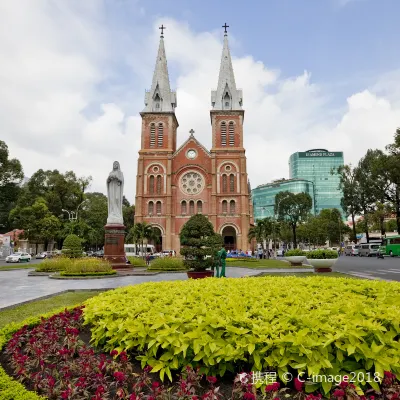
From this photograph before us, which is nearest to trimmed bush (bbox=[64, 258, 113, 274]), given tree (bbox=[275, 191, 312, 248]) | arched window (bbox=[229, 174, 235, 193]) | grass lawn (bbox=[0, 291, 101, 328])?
grass lawn (bbox=[0, 291, 101, 328])

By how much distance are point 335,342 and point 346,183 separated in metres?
50.6

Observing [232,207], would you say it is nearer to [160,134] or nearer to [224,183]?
[224,183]

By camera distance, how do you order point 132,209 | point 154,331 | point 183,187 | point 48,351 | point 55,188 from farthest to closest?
point 132,209 < point 55,188 < point 183,187 < point 48,351 < point 154,331

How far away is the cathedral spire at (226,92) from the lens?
162 ft

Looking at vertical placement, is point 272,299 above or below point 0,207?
below

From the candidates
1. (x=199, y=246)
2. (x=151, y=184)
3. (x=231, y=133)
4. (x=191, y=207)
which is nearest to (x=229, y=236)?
(x=191, y=207)

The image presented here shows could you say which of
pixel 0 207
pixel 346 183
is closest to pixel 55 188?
pixel 0 207

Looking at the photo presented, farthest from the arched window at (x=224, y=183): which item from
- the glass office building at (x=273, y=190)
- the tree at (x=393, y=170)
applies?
the glass office building at (x=273, y=190)

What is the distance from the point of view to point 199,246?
13539mm

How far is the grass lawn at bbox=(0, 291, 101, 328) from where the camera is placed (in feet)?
23.8

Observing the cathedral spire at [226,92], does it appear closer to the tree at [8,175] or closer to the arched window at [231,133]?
the arched window at [231,133]

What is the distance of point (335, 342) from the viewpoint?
3.02 metres

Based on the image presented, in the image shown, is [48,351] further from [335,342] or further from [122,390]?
[335,342]

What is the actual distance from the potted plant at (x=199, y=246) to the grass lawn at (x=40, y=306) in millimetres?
4014
